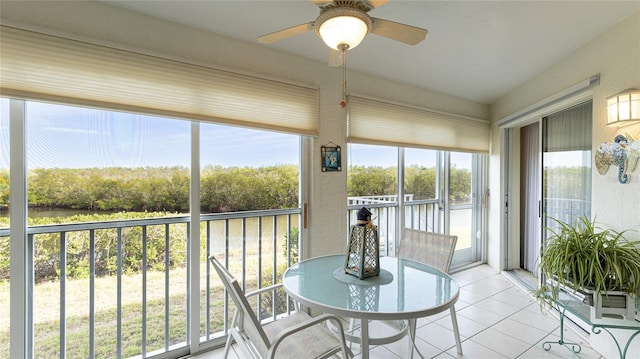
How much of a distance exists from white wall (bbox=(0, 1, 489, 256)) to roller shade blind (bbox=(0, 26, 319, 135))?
0.22 ft

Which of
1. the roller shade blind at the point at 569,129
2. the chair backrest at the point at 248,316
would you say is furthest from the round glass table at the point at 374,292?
the roller shade blind at the point at 569,129

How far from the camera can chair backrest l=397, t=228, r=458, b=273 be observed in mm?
2092

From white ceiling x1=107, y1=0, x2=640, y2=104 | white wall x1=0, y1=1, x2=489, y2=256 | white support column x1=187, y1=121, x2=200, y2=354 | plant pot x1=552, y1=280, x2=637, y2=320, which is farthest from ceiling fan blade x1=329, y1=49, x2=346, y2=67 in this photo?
plant pot x1=552, y1=280, x2=637, y2=320

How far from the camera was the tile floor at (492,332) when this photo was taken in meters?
2.13

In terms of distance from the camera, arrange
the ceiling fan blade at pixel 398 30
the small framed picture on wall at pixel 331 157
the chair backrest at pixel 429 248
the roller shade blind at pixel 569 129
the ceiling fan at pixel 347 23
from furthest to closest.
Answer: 1. the small framed picture on wall at pixel 331 157
2. the roller shade blind at pixel 569 129
3. the chair backrest at pixel 429 248
4. the ceiling fan blade at pixel 398 30
5. the ceiling fan at pixel 347 23

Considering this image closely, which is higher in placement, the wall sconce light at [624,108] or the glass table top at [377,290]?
the wall sconce light at [624,108]

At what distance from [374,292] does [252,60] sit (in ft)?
6.37

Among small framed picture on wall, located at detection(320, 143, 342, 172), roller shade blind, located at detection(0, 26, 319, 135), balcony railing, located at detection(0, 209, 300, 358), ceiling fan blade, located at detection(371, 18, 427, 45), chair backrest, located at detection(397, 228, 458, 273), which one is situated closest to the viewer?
ceiling fan blade, located at detection(371, 18, 427, 45)

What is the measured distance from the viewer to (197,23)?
2.01 meters

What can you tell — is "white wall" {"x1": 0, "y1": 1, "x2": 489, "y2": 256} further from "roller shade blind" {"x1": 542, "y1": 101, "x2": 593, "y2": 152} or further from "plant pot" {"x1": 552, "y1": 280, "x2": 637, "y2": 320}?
"plant pot" {"x1": 552, "y1": 280, "x2": 637, "y2": 320}

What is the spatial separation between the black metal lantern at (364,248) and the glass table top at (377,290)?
47 mm

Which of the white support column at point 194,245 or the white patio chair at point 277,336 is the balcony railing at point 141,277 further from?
the white patio chair at point 277,336

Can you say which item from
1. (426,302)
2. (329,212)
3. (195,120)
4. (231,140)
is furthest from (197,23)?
(426,302)

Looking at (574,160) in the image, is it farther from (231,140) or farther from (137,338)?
(137,338)
